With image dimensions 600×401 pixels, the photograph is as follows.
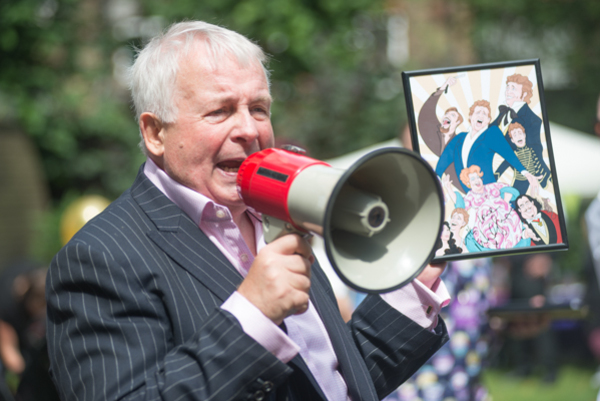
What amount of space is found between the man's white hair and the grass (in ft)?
20.7

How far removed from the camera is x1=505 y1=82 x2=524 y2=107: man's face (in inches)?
73.7

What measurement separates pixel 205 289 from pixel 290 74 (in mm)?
13389

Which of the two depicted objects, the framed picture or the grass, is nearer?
the framed picture

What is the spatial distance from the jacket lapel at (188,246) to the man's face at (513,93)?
91 cm

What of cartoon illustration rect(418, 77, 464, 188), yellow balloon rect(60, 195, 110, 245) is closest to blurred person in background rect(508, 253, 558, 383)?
yellow balloon rect(60, 195, 110, 245)

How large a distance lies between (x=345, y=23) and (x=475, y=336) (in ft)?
39.3

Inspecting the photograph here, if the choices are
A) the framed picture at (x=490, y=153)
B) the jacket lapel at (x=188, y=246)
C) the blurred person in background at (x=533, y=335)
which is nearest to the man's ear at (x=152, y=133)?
the jacket lapel at (x=188, y=246)

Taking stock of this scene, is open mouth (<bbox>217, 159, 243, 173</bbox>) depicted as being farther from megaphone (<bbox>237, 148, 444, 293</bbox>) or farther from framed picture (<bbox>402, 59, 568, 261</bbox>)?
framed picture (<bbox>402, 59, 568, 261</bbox>)

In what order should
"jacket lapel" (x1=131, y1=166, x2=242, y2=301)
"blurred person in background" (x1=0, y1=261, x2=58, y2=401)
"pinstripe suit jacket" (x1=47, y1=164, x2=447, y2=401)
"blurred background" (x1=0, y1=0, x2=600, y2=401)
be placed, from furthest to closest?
"blurred background" (x1=0, y1=0, x2=600, y2=401)
"blurred person in background" (x1=0, y1=261, x2=58, y2=401)
"jacket lapel" (x1=131, y1=166, x2=242, y2=301)
"pinstripe suit jacket" (x1=47, y1=164, x2=447, y2=401)

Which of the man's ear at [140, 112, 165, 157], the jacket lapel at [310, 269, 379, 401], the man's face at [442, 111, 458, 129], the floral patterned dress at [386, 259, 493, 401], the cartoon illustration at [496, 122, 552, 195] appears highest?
the man's ear at [140, 112, 165, 157]

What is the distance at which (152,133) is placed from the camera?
1.93m

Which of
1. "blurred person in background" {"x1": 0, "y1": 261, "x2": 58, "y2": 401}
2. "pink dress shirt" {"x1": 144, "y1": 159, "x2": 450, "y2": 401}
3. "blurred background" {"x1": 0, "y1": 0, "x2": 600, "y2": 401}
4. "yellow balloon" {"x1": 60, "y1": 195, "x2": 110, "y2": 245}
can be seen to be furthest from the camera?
"blurred background" {"x1": 0, "y1": 0, "x2": 600, "y2": 401}

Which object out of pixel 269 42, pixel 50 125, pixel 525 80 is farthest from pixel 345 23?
pixel 525 80

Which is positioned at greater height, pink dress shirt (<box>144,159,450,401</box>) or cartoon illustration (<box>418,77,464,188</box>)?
cartoon illustration (<box>418,77,464,188</box>)
